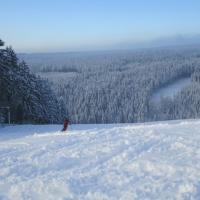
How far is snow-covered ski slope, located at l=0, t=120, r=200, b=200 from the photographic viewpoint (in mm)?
12125

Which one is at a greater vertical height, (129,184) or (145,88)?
(129,184)

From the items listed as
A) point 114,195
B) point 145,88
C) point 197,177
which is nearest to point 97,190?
point 114,195

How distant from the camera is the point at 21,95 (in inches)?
1663

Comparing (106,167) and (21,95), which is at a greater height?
(106,167)

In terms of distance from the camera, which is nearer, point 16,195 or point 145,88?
point 16,195

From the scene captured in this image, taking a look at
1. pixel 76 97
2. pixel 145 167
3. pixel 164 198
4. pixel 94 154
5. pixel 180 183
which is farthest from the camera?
pixel 76 97

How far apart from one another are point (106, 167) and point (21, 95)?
29.2m

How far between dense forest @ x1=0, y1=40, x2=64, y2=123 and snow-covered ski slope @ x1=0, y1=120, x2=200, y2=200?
2179cm

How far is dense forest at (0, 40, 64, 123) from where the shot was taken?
40.5 metres

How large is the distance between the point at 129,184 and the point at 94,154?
11.6ft

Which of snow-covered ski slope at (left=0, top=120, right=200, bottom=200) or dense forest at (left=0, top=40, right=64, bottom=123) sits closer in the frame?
snow-covered ski slope at (left=0, top=120, right=200, bottom=200)

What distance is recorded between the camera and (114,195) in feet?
39.0

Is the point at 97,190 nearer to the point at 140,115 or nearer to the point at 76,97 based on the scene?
the point at 140,115

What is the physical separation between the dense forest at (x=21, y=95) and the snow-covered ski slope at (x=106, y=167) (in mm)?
21788
